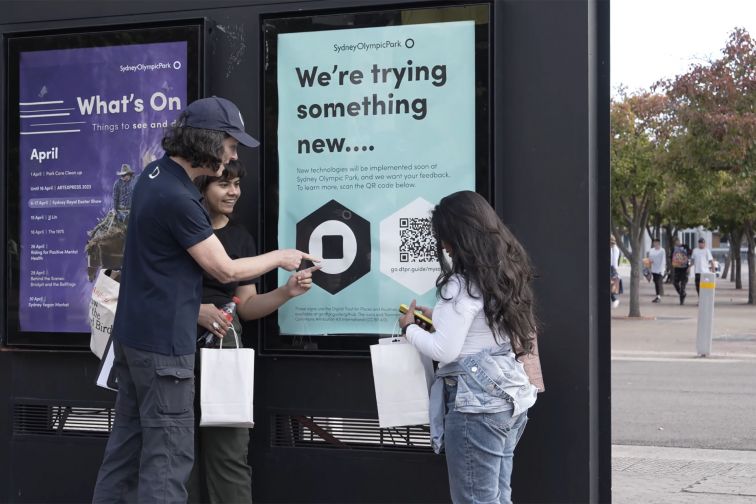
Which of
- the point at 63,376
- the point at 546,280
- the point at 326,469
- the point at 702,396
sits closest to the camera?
the point at 546,280

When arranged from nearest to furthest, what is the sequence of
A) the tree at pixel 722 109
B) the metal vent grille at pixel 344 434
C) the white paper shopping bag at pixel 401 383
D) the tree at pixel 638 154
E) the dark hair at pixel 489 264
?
the dark hair at pixel 489 264
the white paper shopping bag at pixel 401 383
the metal vent grille at pixel 344 434
the tree at pixel 722 109
the tree at pixel 638 154

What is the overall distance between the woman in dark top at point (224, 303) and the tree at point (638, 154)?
64.9 feet

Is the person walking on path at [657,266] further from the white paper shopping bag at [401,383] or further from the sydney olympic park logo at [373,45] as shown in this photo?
the white paper shopping bag at [401,383]

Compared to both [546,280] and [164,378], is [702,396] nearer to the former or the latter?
[546,280]

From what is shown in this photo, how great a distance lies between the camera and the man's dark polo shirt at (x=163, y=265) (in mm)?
4027

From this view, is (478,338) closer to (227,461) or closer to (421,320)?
(421,320)

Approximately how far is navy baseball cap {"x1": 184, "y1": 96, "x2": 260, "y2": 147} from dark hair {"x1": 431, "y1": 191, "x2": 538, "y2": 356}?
907mm

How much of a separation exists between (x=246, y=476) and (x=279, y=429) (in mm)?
458

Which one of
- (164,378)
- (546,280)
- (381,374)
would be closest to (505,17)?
(546,280)

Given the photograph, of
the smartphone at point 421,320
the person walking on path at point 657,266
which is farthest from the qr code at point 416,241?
the person walking on path at point 657,266

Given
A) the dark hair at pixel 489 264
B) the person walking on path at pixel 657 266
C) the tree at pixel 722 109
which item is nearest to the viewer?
the dark hair at pixel 489 264

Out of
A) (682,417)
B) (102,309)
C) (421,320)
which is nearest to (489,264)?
(421,320)

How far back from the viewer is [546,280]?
187 inches

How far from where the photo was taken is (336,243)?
505 cm
